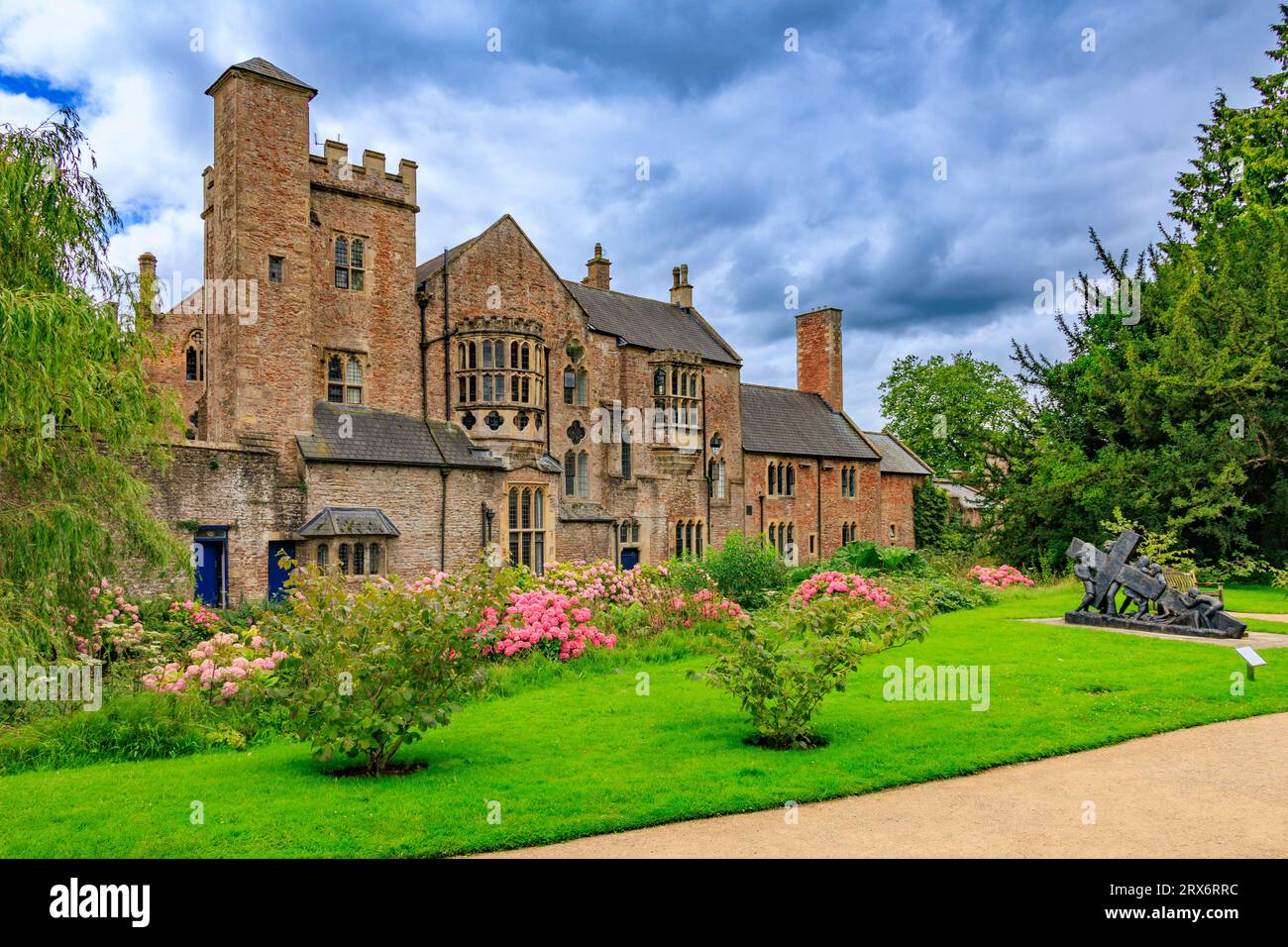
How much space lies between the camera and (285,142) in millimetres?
24859

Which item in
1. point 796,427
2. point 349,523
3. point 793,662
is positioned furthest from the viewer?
point 796,427

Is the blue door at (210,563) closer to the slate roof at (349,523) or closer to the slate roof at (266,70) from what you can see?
the slate roof at (349,523)

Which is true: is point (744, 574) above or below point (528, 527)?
below

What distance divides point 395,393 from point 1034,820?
2374 cm

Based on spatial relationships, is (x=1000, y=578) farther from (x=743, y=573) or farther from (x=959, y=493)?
(x=959, y=493)

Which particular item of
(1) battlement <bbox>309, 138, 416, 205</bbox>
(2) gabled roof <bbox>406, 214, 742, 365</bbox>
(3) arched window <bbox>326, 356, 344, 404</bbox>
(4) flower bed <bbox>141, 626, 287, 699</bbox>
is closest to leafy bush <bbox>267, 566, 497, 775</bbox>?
(4) flower bed <bbox>141, 626, 287, 699</bbox>

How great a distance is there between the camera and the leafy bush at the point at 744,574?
75.5ft

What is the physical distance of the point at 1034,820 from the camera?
7.44 metres

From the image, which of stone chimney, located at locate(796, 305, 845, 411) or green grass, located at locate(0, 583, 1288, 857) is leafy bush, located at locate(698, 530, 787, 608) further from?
stone chimney, located at locate(796, 305, 845, 411)

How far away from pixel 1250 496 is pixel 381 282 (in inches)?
1182

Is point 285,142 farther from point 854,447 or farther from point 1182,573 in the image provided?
point 854,447

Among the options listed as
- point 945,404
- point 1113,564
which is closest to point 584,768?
point 1113,564

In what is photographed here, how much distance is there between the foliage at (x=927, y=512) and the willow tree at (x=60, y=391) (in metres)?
42.1

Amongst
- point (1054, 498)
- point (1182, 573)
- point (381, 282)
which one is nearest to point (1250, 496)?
point (1054, 498)
